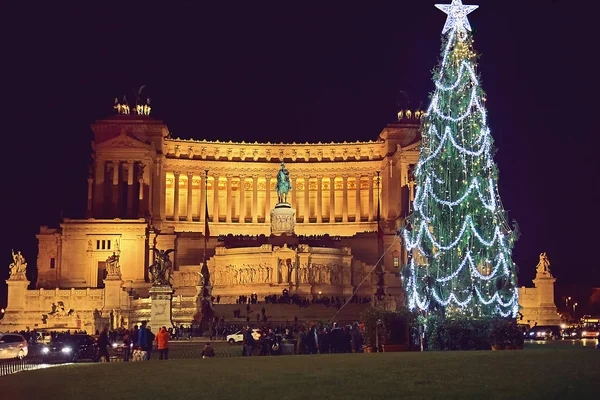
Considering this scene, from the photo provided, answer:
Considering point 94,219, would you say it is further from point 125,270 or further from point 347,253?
point 347,253

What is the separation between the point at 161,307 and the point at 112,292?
2264 centimetres

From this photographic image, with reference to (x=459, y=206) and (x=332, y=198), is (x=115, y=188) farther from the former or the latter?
(x=459, y=206)

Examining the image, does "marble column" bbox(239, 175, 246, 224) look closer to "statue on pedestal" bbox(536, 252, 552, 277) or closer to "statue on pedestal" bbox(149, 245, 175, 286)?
"statue on pedestal" bbox(536, 252, 552, 277)

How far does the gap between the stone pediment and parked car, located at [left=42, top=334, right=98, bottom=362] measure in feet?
250

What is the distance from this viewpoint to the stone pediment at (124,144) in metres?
128

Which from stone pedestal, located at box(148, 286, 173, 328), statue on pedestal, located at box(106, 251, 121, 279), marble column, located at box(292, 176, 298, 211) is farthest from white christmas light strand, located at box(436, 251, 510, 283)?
marble column, located at box(292, 176, 298, 211)

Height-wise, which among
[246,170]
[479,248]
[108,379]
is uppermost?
[246,170]

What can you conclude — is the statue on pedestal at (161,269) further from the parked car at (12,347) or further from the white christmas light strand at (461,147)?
the white christmas light strand at (461,147)

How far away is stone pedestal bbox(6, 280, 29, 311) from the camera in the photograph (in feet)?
321

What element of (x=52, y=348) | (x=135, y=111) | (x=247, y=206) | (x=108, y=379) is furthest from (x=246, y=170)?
(x=108, y=379)

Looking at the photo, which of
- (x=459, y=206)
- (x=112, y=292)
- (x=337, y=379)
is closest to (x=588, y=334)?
(x=459, y=206)

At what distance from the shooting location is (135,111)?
138 meters

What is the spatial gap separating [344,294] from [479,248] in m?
60.7

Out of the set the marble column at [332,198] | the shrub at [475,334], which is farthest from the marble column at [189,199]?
the shrub at [475,334]
